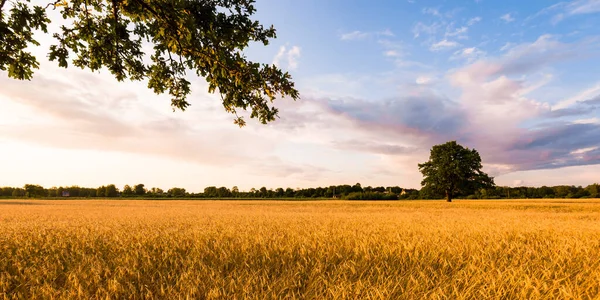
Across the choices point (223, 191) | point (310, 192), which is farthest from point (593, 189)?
point (223, 191)

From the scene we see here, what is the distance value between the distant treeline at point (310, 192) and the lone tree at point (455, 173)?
53.5 ft

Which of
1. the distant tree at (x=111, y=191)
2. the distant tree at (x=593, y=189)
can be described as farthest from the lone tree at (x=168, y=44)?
the distant tree at (x=111, y=191)

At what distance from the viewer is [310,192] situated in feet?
386

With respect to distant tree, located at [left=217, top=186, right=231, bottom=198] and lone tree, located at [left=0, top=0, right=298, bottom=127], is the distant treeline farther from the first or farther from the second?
lone tree, located at [left=0, top=0, right=298, bottom=127]

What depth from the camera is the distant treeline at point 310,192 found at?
81731 millimetres

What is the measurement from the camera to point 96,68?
343 inches

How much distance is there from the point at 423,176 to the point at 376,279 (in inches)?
2081

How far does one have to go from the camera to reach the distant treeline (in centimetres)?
8173

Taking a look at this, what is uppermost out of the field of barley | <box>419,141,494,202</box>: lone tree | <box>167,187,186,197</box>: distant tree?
<box>419,141,494,202</box>: lone tree

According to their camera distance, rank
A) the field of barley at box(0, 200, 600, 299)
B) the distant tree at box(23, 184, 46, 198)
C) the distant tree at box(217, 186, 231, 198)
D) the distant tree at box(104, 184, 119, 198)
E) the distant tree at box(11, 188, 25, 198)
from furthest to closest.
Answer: the distant tree at box(104, 184, 119, 198) → the distant tree at box(11, 188, 25, 198) → the distant tree at box(23, 184, 46, 198) → the distant tree at box(217, 186, 231, 198) → the field of barley at box(0, 200, 600, 299)

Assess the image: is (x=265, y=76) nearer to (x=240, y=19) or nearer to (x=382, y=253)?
(x=240, y=19)

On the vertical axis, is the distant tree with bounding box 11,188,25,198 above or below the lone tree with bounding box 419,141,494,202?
below

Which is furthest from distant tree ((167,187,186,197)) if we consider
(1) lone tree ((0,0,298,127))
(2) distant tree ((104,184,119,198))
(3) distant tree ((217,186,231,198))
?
(1) lone tree ((0,0,298,127))

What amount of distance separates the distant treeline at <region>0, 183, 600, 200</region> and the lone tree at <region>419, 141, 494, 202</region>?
53.5ft
